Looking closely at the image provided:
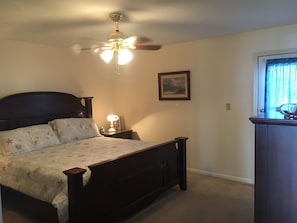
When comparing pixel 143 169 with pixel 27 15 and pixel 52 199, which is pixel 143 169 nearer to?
pixel 52 199

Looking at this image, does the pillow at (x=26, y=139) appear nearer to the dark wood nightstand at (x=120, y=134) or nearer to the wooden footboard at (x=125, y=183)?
the dark wood nightstand at (x=120, y=134)

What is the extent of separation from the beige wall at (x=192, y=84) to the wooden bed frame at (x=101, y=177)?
32 cm

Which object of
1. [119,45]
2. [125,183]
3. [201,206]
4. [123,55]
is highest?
[119,45]

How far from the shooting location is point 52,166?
2.79 metres

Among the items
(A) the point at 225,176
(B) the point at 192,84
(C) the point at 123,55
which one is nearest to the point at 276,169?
(C) the point at 123,55

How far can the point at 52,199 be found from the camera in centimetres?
250

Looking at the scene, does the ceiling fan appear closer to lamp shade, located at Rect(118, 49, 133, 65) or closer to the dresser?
lamp shade, located at Rect(118, 49, 133, 65)

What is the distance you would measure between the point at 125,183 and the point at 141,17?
189cm

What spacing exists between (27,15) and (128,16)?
3.60ft

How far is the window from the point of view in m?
3.52

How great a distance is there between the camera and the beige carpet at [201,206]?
292 cm

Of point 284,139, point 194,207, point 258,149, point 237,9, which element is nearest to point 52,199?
point 194,207

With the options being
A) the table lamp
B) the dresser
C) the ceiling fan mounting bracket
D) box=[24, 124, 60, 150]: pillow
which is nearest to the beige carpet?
box=[24, 124, 60, 150]: pillow

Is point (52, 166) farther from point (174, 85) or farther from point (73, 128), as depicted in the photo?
point (174, 85)
